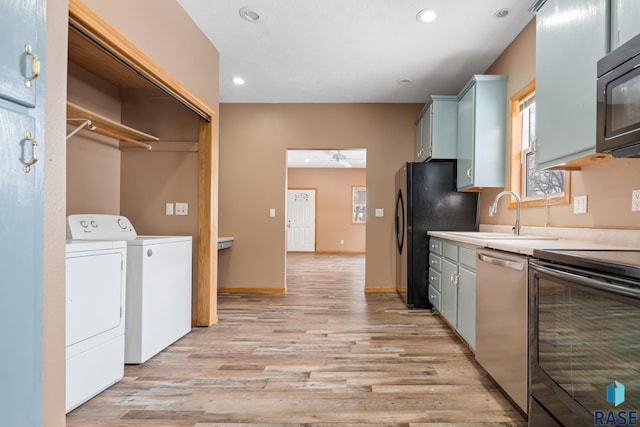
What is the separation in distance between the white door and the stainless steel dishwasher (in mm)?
7700

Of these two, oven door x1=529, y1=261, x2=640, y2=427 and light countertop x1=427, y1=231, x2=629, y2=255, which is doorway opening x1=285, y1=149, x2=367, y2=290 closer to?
light countertop x1=427, y1=231, x2=629, y2=255

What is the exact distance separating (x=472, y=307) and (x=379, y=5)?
238 cm

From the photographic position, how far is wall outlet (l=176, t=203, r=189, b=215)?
309 cm

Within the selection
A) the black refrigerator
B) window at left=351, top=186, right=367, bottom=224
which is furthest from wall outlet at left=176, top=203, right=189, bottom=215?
window at left=351, top=186, right=367, bottom=224

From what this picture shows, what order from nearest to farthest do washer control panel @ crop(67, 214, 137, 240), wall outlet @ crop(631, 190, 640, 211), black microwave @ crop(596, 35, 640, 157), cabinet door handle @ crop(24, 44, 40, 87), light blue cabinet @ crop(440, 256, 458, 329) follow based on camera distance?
cabinet door handle @ crop(24, 44, 40, 87), black microwave @ crop(596, 35, 640, 157), wall outlet @ crop(631, 190, 640, 211), washer control panel @ crop(67, 214, 137, 240), light blue cabinet @ crop(440, 256, 458, 329)

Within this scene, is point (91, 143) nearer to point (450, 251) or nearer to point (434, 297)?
point (450, 251)

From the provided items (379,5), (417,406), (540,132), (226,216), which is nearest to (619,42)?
(540,132)

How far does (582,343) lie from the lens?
1168mm

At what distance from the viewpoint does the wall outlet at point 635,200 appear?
1694mm

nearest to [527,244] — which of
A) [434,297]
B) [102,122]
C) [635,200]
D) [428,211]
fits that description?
[635,200]

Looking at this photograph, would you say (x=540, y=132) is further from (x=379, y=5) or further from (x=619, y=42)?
(x=379, y=5)

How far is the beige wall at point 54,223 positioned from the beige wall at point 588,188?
275 centimetres

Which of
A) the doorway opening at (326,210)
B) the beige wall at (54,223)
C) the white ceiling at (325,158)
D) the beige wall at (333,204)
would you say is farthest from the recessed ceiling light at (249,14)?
the beige wall at (333,204)

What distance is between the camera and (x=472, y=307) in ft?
7.93
